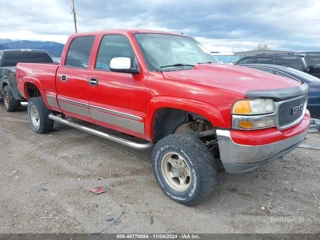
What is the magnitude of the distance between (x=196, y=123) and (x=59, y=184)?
1960 mm

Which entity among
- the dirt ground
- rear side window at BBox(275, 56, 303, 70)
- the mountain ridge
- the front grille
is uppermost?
the mountain ridge

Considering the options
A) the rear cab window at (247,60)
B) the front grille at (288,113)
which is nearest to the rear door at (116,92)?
the front grille at (288,113)

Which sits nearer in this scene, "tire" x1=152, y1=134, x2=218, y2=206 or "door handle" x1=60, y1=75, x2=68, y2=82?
"tire" x1=152, y1=134, x2=218, y2=206

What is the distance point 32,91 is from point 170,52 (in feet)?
12.6

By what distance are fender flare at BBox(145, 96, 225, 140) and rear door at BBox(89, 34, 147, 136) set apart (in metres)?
0.14

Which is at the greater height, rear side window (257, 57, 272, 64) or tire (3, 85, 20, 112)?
rear side window (257, 57, 272, 64)

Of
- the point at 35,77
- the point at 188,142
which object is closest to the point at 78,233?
the point at 188,142

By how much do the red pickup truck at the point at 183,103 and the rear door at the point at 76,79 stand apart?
17 mm

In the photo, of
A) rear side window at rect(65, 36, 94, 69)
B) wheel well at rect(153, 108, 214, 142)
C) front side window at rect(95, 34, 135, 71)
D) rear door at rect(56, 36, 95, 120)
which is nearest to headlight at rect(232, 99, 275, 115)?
wheel well at rect(153, 108, 214, 142)

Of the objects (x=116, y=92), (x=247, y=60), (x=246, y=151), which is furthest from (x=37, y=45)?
(x=246, y=151)

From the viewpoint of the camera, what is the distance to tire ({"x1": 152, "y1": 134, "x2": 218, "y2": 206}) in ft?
9.20

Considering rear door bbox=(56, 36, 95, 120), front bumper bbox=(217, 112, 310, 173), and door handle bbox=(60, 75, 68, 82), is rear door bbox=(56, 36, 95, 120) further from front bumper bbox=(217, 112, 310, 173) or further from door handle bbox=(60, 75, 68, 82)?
front bumper bbox=(217, 112, 310, 173)

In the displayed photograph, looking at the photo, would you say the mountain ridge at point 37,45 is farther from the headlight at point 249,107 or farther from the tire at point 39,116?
the headlight at point 249,107

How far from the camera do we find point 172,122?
3.46m
